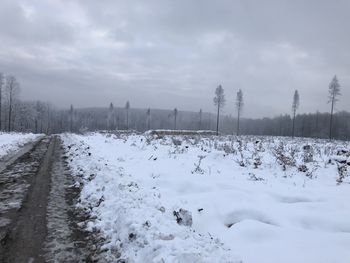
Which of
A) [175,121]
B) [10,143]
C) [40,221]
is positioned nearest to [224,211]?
[40,221]

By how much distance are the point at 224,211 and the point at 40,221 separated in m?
3.90

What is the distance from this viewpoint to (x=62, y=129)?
147m

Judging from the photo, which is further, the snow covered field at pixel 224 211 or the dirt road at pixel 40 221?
the dirt road at pixel 40 221

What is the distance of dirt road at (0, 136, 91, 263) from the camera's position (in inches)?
209

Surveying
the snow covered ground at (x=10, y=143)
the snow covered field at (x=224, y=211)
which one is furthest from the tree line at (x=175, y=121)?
the snow covered field at (x=224, y=211)

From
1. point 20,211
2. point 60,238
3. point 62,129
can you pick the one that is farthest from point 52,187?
point 62,129

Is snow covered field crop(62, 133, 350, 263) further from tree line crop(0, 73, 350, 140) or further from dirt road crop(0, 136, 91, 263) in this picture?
tree line crop(0, 73, 350, 140)

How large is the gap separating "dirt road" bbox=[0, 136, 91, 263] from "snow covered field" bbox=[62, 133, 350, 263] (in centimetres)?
47

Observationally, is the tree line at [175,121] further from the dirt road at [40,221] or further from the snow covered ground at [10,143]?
the dirt road at [40,221]

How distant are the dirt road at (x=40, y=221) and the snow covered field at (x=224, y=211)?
18.5 inches

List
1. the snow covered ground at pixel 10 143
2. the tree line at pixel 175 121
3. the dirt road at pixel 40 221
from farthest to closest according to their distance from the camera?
the tree line at pixel 175 121 < the snow covered ground at pixel 10 143 < the dirt road at pixel 40 221

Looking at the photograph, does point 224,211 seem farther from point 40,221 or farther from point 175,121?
point 175,121

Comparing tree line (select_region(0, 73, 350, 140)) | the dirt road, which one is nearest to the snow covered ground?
the dirt road

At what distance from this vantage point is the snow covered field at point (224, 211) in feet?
16.4
